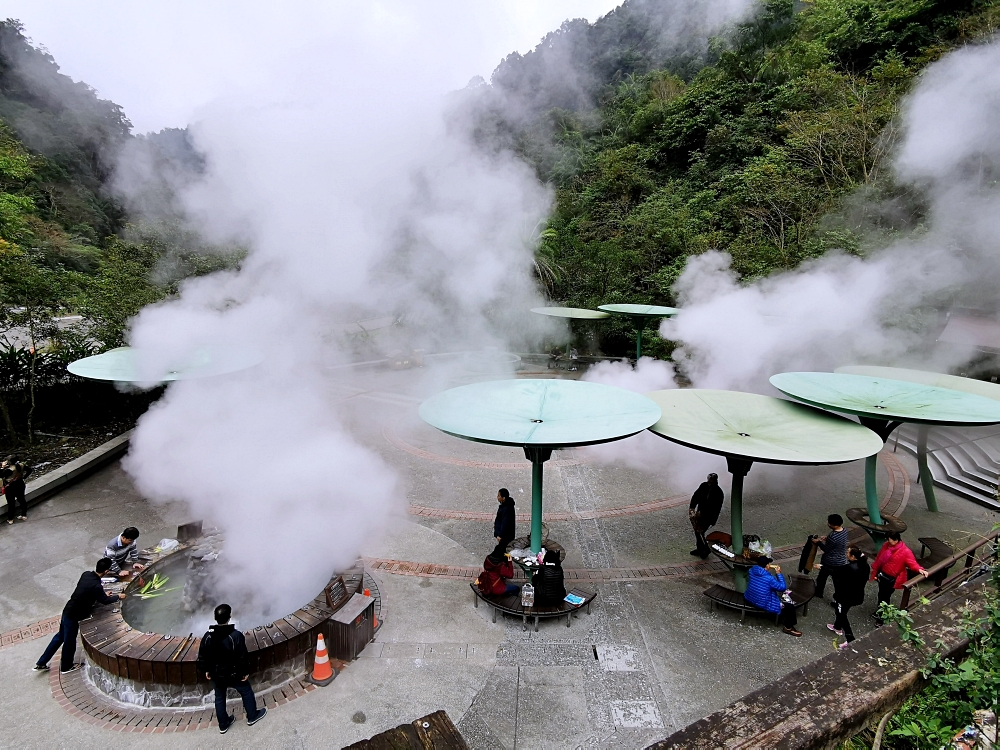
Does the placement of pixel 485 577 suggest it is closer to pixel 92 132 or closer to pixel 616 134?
pixel 92 132

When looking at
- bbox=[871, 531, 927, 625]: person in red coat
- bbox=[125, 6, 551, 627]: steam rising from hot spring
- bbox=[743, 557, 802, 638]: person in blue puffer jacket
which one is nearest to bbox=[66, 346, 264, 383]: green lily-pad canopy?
bbox=[125, 6, 551, 627]: steam rising from hot spring

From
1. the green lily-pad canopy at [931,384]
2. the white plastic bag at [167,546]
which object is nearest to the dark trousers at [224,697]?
the white plastic bag at [167,546]

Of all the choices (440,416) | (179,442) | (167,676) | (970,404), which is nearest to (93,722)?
(167,676)

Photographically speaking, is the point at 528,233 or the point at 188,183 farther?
the point at 528,233

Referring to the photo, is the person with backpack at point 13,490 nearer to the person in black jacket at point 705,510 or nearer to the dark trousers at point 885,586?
the person in black jacket at point 705,510

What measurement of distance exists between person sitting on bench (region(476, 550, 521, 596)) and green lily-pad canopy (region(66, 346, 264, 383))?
4.77m

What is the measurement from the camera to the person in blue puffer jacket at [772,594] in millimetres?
5828

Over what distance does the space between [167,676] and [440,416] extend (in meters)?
3.42

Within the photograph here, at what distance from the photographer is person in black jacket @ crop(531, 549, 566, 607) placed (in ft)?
19.4

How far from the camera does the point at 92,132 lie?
500 inches

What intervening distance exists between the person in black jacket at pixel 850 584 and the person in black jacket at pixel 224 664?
5769mm

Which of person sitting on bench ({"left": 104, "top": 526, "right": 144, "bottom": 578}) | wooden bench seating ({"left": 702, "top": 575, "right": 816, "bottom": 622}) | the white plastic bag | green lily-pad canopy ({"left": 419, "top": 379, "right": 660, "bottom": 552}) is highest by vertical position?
green lily-pad canopy ({"left": 419, "top": 379, "right": 660, "bottom": 552})

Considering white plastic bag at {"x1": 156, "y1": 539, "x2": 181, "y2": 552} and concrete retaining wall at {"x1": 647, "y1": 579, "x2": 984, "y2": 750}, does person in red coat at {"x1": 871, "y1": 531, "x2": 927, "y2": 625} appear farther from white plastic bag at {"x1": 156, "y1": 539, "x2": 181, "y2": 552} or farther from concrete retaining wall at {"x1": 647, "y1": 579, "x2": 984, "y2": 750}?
white plastic bag at {"x1": 156, "y1": 539, "x2": 181, "y2": 552}

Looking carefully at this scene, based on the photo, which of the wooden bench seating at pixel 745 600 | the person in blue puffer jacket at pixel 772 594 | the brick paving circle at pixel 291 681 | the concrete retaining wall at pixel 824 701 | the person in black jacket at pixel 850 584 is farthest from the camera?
the wooden bench seating at pixel 745 600
